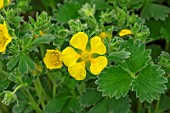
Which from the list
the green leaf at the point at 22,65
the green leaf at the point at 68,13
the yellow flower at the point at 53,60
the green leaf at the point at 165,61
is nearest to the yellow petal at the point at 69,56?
the yellow flower at the point at 53,60

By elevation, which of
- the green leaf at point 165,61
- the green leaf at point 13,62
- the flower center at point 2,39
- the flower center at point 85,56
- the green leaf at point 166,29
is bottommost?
the green leaf at point 166,29

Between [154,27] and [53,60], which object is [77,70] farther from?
[154,27]

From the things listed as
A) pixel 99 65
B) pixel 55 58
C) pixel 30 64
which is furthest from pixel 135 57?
pixel 30 64

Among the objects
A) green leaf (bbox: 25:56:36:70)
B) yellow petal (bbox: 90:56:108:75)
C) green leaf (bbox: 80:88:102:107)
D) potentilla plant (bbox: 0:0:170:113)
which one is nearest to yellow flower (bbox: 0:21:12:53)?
potentilla plant (bbox: 0:0:170:113)

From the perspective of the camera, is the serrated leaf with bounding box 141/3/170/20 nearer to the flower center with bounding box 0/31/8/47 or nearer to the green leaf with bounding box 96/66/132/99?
the green leaf with bounding box 96/66/132/99

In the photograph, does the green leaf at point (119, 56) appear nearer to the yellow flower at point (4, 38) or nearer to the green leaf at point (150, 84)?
the green leaf at point (150, 84)

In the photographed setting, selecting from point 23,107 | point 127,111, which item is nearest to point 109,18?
point 127,111
